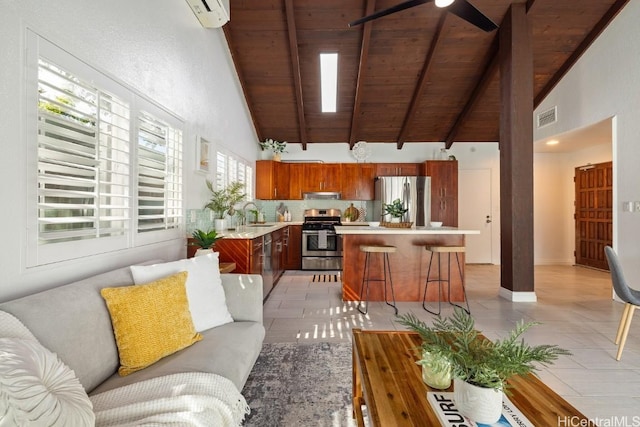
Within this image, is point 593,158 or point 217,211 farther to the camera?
point 593,158

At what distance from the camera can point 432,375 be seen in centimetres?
125

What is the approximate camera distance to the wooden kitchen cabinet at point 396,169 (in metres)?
6.66

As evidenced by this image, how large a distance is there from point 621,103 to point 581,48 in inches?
48.2

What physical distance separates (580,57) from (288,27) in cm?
448

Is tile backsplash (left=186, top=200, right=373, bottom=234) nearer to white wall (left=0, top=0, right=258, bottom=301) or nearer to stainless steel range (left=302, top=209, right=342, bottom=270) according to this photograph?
stainless steel range (left=302, top=209, right=342, bottom=270)

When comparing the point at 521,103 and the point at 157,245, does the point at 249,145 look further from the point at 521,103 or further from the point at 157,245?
the point at 521,103

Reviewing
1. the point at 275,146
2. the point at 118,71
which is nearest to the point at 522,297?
the point at 118,71

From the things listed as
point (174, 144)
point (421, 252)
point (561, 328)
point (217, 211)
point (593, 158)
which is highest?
point (593, 158)

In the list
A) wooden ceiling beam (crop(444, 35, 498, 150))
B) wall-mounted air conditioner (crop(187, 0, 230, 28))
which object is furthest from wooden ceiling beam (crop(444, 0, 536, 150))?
wall-mounted air conditioner (crop(187, 0, 230, 28))

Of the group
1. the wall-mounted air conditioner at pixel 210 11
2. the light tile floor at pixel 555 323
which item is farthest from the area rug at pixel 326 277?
the wall-mounted air conditioner at pixel 210 11

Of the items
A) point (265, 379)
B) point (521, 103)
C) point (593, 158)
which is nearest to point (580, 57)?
point (521, 103)

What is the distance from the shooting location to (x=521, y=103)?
13.4 feet

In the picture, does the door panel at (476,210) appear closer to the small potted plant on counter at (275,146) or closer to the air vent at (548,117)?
the air vent at (548,117)

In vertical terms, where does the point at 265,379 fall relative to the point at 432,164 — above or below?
below
